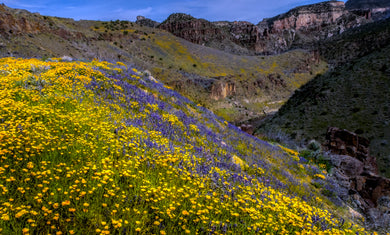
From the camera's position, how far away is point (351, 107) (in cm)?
3269

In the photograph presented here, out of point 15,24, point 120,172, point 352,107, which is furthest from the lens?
point 15,24

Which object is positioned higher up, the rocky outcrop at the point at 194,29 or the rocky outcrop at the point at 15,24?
the rocky outcrop at the point at 194,29

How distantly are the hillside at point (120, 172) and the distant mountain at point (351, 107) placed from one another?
22.0m

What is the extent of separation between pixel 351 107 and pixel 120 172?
36840 millimetres

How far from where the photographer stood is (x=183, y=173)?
→ 18.5 ft

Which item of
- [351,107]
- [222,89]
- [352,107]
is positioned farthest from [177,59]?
[352,107]

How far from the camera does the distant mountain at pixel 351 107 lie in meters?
27.7

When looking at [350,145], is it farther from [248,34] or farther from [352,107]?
[248,34]

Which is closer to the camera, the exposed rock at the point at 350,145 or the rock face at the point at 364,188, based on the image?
the rock face at the point at 364,188

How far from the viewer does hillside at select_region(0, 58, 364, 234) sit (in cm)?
369

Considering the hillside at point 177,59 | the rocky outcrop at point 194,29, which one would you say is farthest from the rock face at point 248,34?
the hillside at point 177,59

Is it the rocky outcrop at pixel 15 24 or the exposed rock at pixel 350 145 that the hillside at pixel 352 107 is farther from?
the rocky outcrop at pixel 15 24

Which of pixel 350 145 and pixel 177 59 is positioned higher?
pixel 177 59

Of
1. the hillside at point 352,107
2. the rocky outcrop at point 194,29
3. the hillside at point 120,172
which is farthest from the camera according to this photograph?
the rocky outcrop at point 194,29
